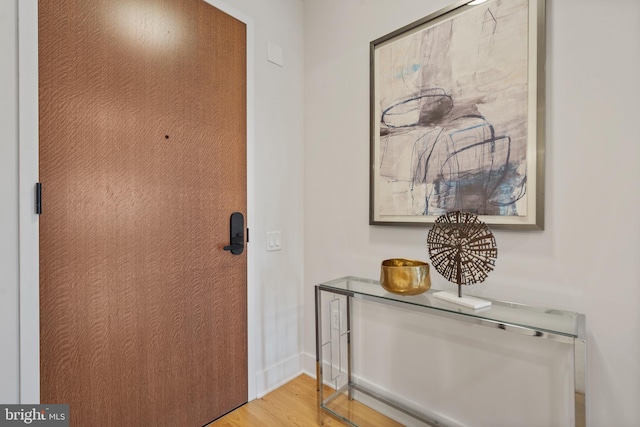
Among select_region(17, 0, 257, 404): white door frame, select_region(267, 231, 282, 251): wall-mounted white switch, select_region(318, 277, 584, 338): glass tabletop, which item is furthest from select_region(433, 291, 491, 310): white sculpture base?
select_region(17, 0, 257, 404): white door frame

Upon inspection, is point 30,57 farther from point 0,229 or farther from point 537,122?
point 537,122

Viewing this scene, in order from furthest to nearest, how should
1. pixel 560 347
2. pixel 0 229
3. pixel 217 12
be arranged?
pixel 217 12 < pixel 560 347 < pixel 0 229

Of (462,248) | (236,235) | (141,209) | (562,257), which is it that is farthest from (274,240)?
(562,257)

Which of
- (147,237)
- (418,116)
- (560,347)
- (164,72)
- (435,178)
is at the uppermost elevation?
(164,72)

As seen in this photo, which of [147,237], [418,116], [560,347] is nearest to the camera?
[560,347]

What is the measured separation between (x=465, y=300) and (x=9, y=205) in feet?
5.36

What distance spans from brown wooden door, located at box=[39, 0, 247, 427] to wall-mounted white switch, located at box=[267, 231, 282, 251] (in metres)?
0.21

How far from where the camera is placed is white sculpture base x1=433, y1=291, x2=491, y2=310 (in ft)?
3.85

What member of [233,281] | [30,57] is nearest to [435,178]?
[233,281]

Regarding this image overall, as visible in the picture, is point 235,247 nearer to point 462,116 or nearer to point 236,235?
point 236,235

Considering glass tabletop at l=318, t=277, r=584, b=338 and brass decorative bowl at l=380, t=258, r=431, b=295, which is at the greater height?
brass decorative bowl at l=380, t=258, r=431, b=295

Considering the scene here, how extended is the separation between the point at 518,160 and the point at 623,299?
1.87 feet

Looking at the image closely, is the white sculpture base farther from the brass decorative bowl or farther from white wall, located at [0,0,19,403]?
white wall, located at [0,0,19,403]

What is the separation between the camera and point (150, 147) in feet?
4.57
